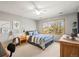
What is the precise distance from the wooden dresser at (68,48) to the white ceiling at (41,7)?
18.4 inches

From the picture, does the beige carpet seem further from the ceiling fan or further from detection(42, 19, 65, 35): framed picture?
the ceiling fan

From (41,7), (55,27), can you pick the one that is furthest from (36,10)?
(55,27)

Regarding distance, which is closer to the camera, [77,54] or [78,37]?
[77,54]

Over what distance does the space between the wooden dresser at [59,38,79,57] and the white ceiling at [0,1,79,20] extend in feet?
1.53

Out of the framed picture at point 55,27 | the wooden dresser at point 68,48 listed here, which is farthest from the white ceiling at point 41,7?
the wooden dresser at point 68,48

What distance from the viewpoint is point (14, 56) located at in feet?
3.97

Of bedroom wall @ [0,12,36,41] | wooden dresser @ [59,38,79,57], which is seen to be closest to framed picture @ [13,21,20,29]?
bedroom wall @ [0,12,36,41]

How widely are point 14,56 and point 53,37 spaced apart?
2.35 feet

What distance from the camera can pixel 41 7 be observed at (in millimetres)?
1133

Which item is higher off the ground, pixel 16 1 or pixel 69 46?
pixel 16 1

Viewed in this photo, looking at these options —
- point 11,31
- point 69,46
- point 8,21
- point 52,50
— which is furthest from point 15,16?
point 69,46

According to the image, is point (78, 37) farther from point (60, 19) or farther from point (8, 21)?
point (8, 21)

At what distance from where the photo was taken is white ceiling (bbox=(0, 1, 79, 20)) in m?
1.09

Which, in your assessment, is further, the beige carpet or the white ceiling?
the beige carpet
